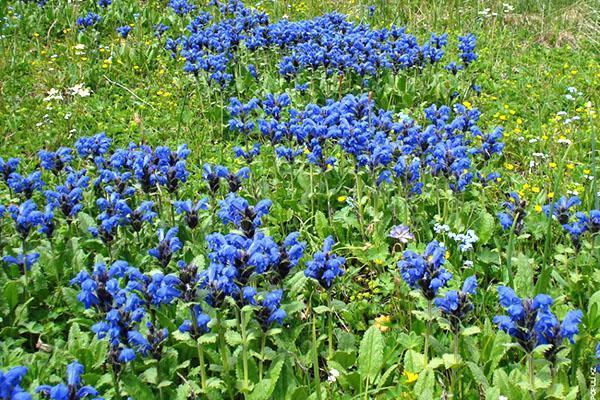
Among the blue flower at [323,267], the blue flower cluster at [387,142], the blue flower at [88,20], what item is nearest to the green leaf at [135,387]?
the blue flower at [323,267]

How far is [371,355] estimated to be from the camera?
3422mm

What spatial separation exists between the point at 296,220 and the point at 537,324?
2301 mm

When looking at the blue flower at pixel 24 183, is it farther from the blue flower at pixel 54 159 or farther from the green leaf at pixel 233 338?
the green leaf at pixel 233 338

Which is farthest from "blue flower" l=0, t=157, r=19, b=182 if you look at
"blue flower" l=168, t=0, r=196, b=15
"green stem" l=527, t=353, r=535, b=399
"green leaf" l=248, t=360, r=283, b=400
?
"blue flower" l=168, t=0, r=196, b=15

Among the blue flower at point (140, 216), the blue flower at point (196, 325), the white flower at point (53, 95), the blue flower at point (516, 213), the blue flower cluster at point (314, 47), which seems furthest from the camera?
the blue flower cluster at point (314, 47)

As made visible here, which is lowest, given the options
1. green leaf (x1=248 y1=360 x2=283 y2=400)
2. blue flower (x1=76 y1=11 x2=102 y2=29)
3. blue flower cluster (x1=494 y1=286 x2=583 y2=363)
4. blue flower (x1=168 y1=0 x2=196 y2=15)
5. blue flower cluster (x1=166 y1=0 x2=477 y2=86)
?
green leaf (x1=248 y1=360 x2=283 y2=400)

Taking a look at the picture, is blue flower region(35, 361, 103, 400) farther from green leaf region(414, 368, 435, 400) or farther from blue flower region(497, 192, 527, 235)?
blue flower region(497, 192, 527, 235)

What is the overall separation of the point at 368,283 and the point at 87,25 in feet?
18.4

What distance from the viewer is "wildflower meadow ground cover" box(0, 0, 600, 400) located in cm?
324

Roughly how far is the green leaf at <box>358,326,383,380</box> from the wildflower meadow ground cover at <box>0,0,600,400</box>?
0.02m

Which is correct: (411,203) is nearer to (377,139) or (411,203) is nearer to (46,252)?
(377,139)

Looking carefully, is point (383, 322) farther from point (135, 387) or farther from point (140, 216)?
point (140, 216)

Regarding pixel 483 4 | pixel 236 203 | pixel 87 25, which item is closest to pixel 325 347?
pixel 236 203

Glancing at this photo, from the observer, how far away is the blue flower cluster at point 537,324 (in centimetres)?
284
